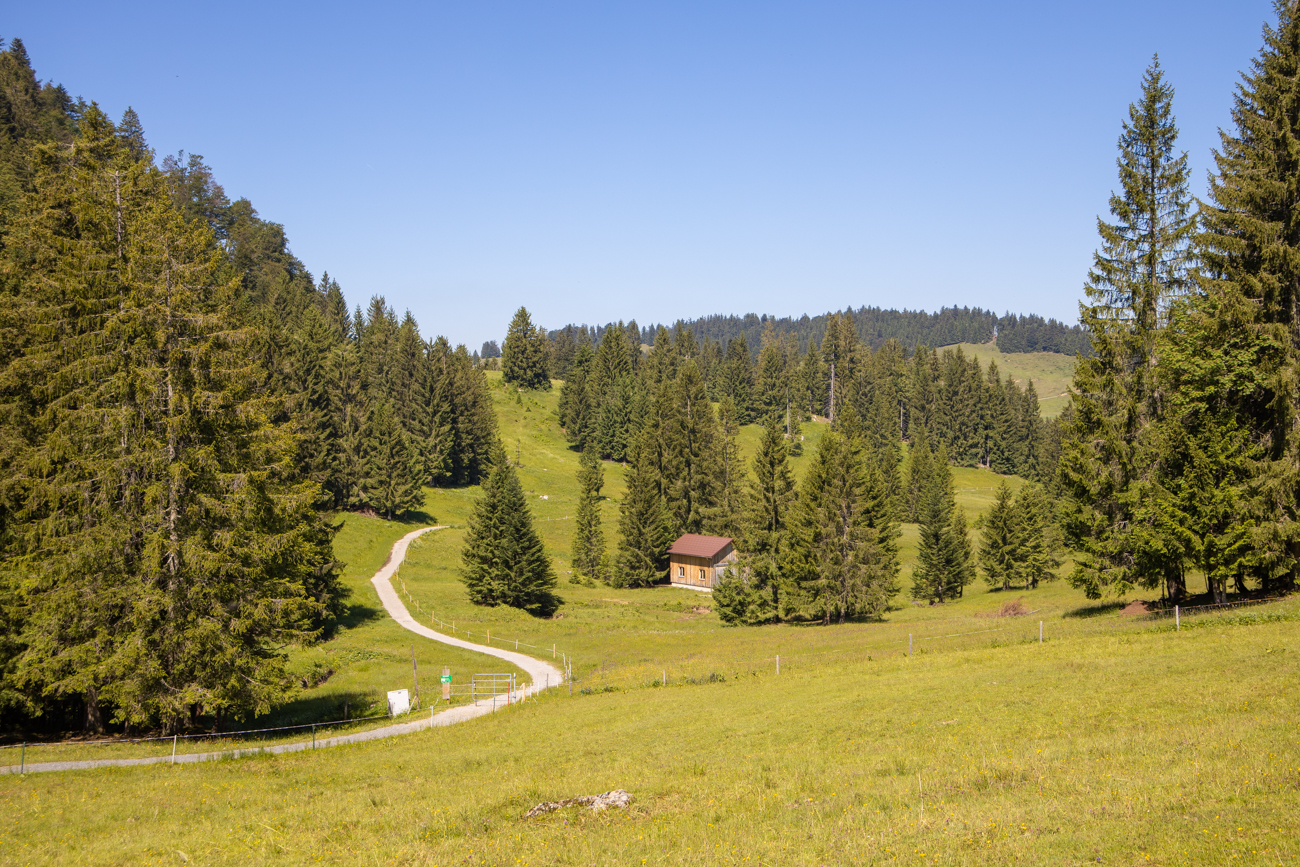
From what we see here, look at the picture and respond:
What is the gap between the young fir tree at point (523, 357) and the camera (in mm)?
152375

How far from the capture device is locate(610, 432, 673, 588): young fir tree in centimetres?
7406

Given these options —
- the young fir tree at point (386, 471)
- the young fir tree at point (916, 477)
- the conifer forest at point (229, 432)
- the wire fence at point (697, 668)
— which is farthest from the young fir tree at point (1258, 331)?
the young fir tree at point (916, 477)

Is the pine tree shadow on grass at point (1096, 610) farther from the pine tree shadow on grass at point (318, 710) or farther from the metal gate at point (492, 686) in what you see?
the pine tree shadow on grass at point (318, 710)

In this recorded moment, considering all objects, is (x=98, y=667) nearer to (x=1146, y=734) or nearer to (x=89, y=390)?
(x=89, y=390)

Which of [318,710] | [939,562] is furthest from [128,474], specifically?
[939,562]

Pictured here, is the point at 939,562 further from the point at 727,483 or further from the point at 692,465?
the point at 692,465

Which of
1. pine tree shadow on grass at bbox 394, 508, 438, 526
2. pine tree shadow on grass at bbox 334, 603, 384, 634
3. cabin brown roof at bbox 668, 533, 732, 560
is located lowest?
pine tree shadow on grass at bbox 334, 603, 384, 634

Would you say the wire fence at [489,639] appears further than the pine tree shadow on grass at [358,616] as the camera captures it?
No

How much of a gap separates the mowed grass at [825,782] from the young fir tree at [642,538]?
1849 inches

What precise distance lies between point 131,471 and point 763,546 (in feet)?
141

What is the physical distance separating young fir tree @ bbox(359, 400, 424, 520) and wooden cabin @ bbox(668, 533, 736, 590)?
2908 cm

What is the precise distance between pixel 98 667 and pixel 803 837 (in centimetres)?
2222

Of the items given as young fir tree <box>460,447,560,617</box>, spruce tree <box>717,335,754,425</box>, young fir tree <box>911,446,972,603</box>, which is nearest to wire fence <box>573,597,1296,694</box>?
young fir tree <box>460,447,560,617</box>

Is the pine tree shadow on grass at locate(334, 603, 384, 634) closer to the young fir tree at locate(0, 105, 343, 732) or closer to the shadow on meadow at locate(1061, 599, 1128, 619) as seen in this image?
the young fir tree at locate(0, 105, 343, 732)
